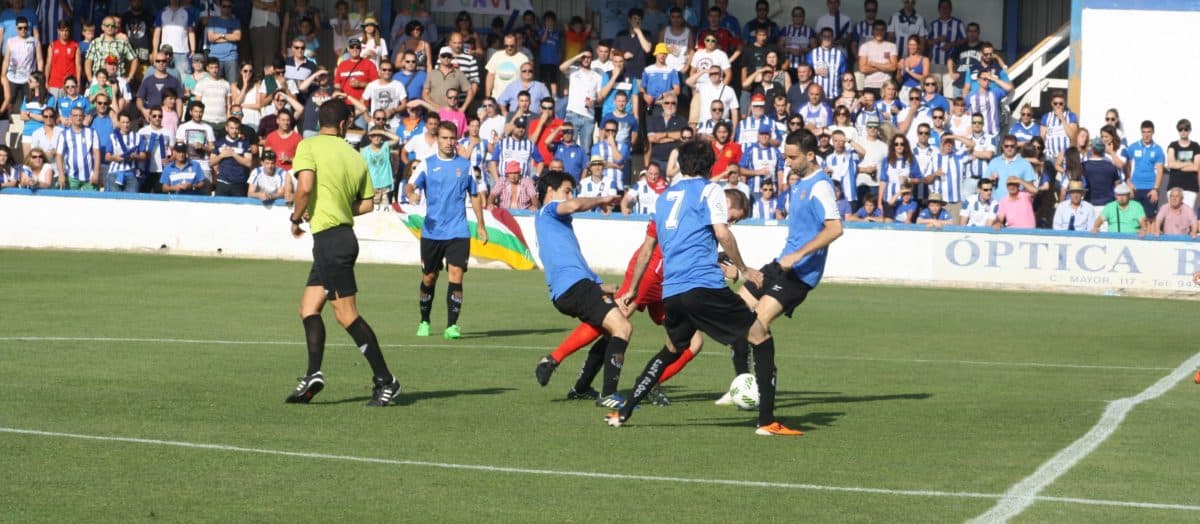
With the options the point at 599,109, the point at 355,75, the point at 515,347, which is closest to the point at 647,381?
the point at 515,347

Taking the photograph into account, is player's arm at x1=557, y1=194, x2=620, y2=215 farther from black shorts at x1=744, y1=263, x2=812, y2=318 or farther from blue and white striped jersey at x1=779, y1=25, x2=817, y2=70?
blue and white striped jersey at x1=779, y1=25, x2=817, y2=70

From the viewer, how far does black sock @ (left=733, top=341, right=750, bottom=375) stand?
11.6 m

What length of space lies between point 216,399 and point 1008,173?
15980mm

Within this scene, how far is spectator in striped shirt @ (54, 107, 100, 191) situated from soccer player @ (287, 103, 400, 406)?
55.8ft

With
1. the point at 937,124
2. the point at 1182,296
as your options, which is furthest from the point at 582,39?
the point at 1182,296

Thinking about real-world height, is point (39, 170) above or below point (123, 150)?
below

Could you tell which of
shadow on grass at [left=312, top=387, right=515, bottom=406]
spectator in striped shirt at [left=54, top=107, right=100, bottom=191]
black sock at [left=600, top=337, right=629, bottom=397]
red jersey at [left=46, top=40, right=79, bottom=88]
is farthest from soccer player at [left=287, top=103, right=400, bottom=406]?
red jersey at [left=46, top=40, right=79, bottom=88]

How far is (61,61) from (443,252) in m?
15.9

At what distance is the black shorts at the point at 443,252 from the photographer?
53.4ft

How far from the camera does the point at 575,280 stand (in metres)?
11.7

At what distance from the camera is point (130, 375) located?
12594 mm

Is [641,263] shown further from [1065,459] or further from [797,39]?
[797,39]

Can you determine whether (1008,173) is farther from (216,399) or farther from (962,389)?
(216,399)

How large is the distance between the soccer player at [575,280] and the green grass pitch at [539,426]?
1.27 feet
